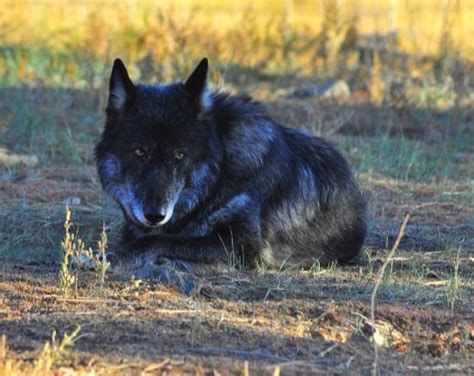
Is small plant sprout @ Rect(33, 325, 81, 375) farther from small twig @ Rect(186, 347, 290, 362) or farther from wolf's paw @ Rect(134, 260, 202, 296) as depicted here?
wolf's paw @ Rect(134, 260, 202, 296)

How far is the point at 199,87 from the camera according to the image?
6.61 m

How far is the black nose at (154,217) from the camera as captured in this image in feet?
20.5

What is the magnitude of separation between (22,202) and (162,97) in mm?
2450

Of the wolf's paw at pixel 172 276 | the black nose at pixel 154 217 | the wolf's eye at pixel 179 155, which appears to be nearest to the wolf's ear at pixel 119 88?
the wolf's eye at pixel 179 155

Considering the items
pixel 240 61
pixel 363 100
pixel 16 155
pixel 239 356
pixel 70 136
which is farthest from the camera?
pixel 240 61

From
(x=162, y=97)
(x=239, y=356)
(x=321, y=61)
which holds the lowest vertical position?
(x=321, y=61)

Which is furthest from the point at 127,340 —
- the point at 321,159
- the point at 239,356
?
the point at 321,159

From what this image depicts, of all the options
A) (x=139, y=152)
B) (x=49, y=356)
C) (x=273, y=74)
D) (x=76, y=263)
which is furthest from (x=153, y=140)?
(x=273, y=74)

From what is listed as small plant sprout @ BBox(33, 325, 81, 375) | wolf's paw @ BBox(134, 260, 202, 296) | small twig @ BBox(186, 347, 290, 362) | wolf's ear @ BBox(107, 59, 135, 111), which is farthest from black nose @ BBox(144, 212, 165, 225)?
small plant sprout @ BBox(33, 325, 81, 375)

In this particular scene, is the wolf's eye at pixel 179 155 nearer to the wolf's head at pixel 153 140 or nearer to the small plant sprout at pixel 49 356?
the wolf's head at pixel 153 140

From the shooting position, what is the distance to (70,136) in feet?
37.0

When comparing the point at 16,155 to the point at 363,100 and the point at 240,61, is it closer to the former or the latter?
the point at 363,100

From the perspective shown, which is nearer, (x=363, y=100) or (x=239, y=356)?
(x=239, y=356)

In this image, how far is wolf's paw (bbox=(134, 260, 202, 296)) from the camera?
5.68 m
